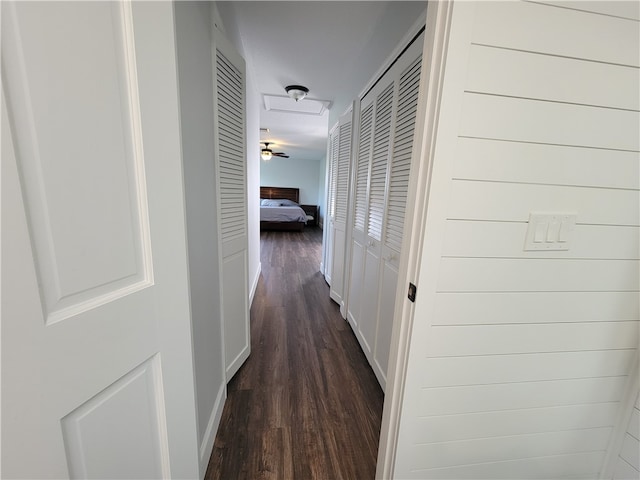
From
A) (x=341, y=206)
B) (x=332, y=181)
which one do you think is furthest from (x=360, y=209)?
(x=332, y=181)

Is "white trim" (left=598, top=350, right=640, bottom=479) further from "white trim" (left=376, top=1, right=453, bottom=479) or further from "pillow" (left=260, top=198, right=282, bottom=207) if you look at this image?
"pillow" (left=260, top=198, right=282, bottom=207)

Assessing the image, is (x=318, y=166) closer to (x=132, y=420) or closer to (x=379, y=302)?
(x=379, y=302)

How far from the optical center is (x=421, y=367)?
925 millimetres

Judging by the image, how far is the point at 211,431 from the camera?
1.28 meters

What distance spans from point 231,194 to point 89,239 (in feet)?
3.31

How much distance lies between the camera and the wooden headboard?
9.22 m

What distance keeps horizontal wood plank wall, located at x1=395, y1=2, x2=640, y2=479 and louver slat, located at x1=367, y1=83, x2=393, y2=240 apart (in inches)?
37.3

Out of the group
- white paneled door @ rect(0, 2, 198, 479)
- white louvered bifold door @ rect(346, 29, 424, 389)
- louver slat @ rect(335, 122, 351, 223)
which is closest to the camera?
white paneled door @ rect(0, 2, 198, 479)

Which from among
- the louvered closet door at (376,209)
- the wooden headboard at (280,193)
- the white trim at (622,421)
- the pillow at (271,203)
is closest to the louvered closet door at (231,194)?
the louvered closet door at (376,209)

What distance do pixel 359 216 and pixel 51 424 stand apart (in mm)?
2092

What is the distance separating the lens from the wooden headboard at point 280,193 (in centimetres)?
922

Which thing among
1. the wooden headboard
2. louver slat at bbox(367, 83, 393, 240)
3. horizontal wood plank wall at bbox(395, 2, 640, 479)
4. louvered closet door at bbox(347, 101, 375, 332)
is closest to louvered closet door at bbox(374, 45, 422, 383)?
louver slat at bbox(367, 83, 393, 240)

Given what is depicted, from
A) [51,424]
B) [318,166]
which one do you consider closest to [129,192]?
[51,424]

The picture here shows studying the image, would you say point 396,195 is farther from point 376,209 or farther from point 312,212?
point 312,212
